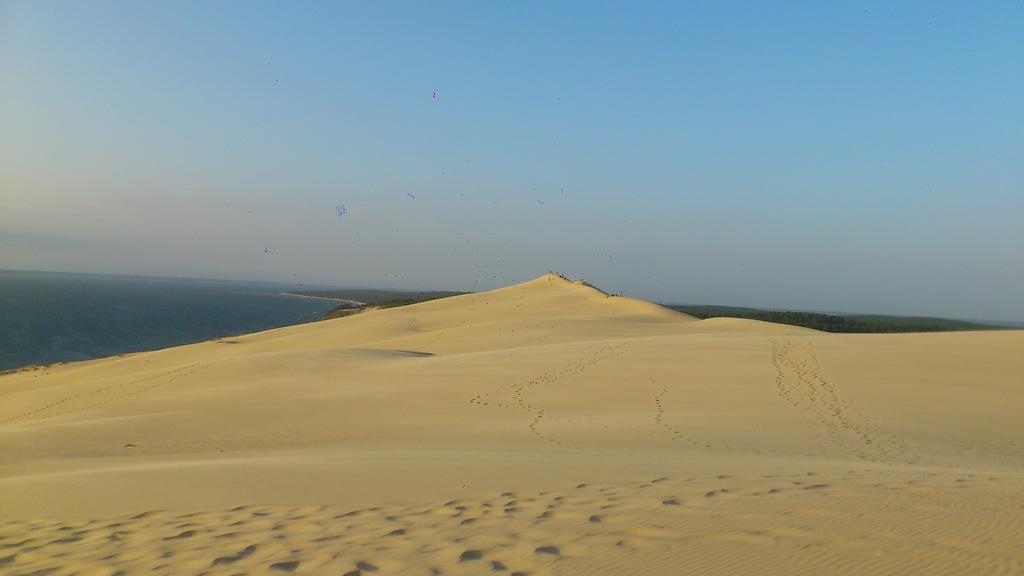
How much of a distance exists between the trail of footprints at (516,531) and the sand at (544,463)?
0.03 metres

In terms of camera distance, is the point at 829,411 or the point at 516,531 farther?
the point at 829,411

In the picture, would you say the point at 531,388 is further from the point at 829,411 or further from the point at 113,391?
the point at 113,391

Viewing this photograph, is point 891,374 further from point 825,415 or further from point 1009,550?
point 1009,550

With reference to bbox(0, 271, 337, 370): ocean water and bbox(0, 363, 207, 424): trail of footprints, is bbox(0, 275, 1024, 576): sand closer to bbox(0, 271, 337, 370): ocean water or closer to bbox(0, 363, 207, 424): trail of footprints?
bbox(0, 363, 207, 424): trail of footprints

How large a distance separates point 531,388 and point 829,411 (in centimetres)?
619

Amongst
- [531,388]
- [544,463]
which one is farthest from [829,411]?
[544,463]

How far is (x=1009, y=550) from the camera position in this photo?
15.4ft

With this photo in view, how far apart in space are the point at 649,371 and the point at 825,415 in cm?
505

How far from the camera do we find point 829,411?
13.6 m

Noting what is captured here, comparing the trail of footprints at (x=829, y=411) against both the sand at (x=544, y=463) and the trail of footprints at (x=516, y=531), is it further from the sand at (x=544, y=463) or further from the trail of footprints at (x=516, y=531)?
the trail of footprints at (x=516, y=531)

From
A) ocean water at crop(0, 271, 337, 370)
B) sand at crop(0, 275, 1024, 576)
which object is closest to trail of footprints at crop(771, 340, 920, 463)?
sand at crop(0, 275, 1024, 576)

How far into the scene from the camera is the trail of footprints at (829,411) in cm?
1057

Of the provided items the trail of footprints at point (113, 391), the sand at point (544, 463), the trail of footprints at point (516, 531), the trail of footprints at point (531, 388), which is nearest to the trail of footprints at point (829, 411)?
the sand at point (544, 463)

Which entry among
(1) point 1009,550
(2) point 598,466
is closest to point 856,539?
(1) point 1009,550
